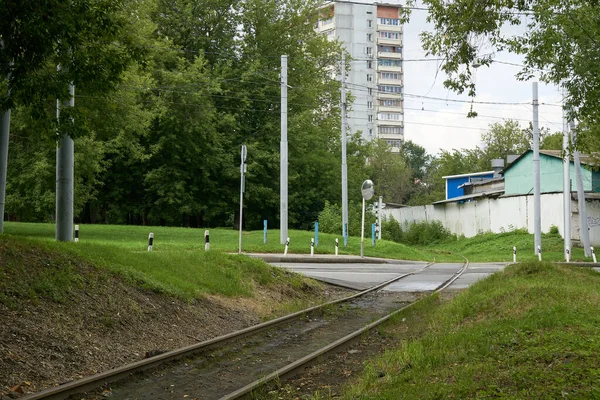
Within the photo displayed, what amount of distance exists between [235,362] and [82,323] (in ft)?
6.65

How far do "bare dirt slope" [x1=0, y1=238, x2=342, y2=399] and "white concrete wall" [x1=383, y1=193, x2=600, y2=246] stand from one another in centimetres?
3168

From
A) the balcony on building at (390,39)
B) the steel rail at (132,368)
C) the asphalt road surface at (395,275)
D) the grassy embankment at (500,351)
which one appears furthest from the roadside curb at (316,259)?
the balcony on building at (390,39)

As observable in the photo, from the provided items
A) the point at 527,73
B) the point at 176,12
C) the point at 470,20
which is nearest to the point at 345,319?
the point at 470,20

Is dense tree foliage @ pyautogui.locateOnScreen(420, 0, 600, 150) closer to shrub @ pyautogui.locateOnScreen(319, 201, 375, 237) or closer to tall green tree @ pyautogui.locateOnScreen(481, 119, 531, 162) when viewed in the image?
shrub @ pyautogui.locateOnScreen(319, 201, 375, 237)

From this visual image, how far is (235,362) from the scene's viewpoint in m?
8.72

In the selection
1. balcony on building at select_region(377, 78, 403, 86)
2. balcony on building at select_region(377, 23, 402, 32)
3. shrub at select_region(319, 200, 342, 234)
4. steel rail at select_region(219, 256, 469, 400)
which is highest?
balcony on building at select_region(377, 23, 402, 32)

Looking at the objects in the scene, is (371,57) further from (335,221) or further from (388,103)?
(335,221)

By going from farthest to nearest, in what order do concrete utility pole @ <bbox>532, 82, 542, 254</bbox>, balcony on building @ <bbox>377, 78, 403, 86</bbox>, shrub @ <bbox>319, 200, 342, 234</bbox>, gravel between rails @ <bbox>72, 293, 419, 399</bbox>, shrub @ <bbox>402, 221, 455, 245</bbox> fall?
balcony on building @ <bbox>377, 78, 403, 86</bbox> < shrub @ <bbox>402, 221, 455, 245</bbox> < shrub @ <bbox>319, 200, 342, 234</bbox> < concrete utility pole @ <bbox>532, 82, 542, 254</bbox> < gravel between rails @ <bbox>72, 293, 419, 399</bbox>

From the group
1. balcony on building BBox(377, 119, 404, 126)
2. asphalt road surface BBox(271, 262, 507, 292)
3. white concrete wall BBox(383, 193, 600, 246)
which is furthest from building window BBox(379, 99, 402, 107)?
asphalt road surface BBox(271, 262, 507, 292)

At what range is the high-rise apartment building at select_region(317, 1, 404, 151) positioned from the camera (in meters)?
A: 112

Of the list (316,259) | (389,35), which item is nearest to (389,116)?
(389,35)

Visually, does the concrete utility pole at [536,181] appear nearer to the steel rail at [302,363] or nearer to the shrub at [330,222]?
the shrub at [330,222]

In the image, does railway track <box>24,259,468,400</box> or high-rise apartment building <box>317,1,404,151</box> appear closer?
railway track <box>24,259,468,400</box>

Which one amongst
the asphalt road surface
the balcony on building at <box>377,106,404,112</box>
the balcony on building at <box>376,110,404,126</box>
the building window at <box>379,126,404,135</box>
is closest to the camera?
the asphalt road surface
